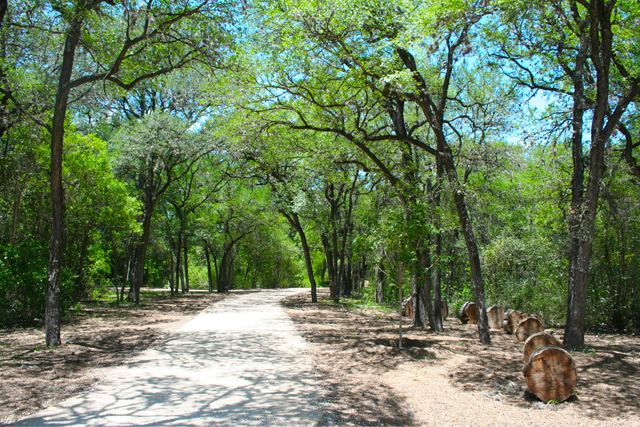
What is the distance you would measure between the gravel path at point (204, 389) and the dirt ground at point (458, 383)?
49 centimetres

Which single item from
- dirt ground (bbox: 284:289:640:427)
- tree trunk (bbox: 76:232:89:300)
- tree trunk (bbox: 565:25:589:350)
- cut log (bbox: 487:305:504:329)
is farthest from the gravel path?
cut log (bbox: 487:305:504:329)

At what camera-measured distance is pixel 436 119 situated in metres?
10.2

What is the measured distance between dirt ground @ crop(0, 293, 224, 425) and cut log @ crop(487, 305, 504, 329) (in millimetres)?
9665

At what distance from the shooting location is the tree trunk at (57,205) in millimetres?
8016

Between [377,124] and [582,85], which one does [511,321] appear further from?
[377,124]

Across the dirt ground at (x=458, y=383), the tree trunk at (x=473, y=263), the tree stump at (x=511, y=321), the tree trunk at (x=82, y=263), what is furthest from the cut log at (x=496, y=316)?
the tree trunk at (x=82, y=263)

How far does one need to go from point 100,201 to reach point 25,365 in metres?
8.19

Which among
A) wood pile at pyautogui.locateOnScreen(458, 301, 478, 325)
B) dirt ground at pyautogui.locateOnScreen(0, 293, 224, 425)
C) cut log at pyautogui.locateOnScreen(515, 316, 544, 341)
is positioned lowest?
wood pile at pyautogui.locateOnScreen(458, 301, 478, 325)

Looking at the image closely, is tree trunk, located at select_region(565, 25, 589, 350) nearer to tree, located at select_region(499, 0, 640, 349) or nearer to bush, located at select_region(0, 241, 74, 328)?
tree, located at select_region(499, 0, 640, 349)

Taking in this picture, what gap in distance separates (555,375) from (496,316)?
8.14 meters

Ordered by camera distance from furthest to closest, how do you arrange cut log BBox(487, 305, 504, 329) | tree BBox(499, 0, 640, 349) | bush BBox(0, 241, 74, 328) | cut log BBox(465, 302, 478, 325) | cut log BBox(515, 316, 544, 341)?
cut log BBox(465, 302, 478, 325) → cut log BBox(487, 305, 504, 329) → bush BBox(0, 241, 74, 328) → cut log BBox(515, 316, 544, 341) → tree BBox(499, 0, 640, 349)

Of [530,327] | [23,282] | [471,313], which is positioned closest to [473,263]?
[530,327]

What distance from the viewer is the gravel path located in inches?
175

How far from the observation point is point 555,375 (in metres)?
5.21
